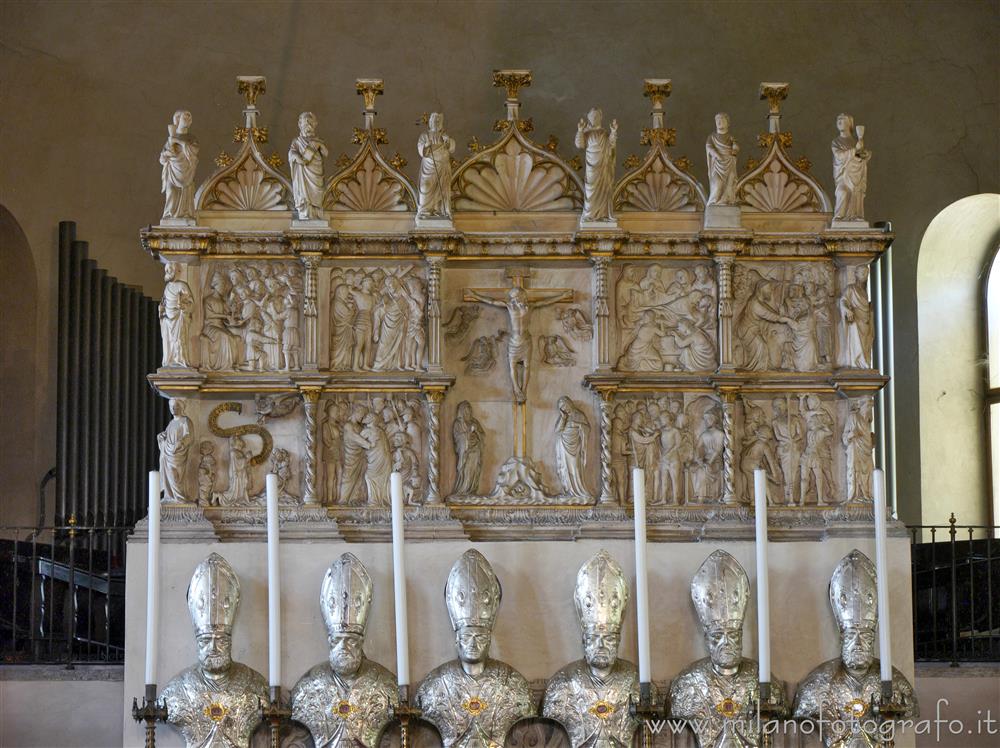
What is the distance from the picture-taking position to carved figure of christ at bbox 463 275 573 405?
24.5ft

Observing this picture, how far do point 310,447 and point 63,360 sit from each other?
3822mm

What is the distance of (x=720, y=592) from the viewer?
7.12 m

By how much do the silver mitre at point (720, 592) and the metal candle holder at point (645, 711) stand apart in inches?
18.0

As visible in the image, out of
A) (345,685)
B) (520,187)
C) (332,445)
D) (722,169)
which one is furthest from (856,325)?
(345,685)

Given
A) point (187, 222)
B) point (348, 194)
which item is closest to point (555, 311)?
point (348, 194)

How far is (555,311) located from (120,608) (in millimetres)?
3929

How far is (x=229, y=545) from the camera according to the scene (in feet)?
23.9

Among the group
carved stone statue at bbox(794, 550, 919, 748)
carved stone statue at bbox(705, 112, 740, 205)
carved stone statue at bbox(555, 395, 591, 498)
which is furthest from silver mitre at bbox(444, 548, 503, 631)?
carved stone statue at bbox(705, 112, 740, 205)

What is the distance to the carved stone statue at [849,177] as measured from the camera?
7.54 meters

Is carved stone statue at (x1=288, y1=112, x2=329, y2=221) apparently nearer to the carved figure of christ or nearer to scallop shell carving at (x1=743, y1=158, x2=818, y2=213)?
the carved figure of christ

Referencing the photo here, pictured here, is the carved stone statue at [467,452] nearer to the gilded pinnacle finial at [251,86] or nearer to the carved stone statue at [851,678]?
the carved stone statue at [851,678]

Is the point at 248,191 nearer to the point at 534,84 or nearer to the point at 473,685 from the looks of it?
the point at 473,685

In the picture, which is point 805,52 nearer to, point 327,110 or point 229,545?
point 327,110

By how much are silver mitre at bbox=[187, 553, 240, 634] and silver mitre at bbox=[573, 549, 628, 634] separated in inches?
65.5
